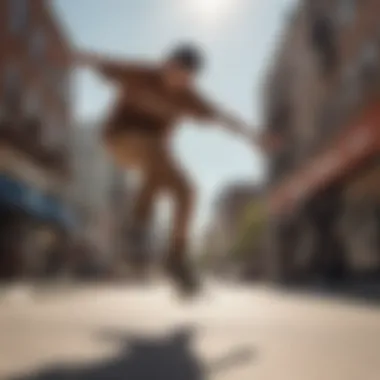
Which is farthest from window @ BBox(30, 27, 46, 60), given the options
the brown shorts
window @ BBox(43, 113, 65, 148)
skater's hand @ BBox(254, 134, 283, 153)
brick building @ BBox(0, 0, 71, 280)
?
skater's hand @ BBox(254, 134, 283, 153)

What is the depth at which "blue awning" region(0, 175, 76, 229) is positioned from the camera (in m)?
13.2

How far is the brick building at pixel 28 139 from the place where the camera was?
13.5 m

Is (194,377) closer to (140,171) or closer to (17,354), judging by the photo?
(17,354)

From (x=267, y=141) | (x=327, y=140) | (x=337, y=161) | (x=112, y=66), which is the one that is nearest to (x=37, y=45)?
(x=327, y=140)

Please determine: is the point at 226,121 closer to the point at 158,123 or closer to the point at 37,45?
the point at 158,123

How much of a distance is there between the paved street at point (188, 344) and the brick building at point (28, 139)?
31.9 ft

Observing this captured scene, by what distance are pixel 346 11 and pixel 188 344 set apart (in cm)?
1369

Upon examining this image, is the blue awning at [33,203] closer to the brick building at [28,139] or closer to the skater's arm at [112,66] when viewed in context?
the brick building at [28,139]

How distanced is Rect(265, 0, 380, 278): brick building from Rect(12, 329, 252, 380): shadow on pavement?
21.4 ft

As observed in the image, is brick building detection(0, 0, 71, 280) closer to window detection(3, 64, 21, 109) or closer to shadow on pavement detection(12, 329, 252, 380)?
window detection(3, 64, 21, 109)

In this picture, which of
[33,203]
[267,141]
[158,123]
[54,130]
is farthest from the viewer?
[54,130]

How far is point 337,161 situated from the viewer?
1004 centimetres

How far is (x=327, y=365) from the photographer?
72.1 inches

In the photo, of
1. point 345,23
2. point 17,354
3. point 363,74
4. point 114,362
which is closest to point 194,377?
point 114,362
